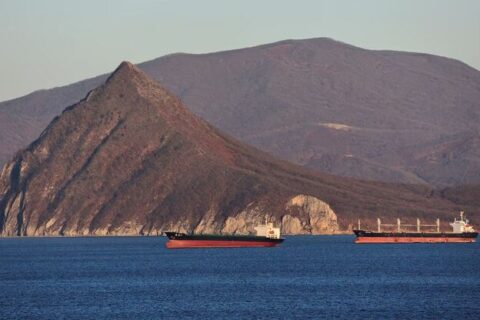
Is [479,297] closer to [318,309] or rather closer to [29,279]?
[318,309]

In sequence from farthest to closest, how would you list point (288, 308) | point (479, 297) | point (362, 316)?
point (479, 297) < point (288, 308) < point (362, 316)

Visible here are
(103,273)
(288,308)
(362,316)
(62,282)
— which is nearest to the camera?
(362,316)

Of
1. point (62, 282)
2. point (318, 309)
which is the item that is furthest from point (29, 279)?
point (318, 309)

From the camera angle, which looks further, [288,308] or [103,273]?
[103,273]

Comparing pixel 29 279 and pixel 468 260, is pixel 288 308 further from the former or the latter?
pixel 468 260

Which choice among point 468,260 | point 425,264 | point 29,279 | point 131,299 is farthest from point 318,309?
point 468,260

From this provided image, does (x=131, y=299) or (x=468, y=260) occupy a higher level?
(x=468, y=260)
